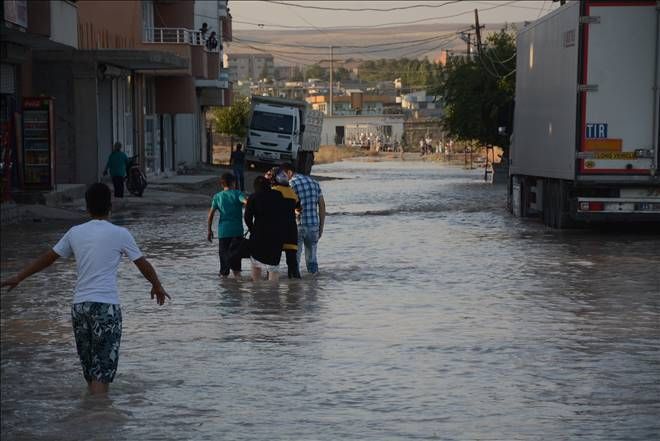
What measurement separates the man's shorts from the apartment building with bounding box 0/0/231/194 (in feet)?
66.3

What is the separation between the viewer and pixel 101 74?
44812 mm

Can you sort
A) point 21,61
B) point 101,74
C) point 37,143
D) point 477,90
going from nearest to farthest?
point 37,143 → point 21,61 → point 101,74 → point 477,90

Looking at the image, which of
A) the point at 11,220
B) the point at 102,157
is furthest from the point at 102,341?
the point at 102,157

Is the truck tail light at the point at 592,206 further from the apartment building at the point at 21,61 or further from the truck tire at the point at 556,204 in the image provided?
the apartment building at the point at 21,61

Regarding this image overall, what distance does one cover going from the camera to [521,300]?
16328mm

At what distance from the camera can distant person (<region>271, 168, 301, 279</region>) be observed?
17.9 metres

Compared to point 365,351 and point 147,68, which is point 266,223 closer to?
point 365,351

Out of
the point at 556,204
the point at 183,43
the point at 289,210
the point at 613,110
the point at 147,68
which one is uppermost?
the point at 183,43

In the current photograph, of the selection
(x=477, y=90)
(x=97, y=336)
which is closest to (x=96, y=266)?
(x=97, y=336)

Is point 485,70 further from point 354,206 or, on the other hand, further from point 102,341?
point 102,341

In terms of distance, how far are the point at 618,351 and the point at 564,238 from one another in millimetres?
13743

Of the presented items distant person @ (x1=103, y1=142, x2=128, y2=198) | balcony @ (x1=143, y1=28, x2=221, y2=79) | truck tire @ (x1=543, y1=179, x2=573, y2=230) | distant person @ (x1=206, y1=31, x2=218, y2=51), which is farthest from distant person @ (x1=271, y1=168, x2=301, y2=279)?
distant person @ (x1=206, y1=31, x2=218, y2=51)

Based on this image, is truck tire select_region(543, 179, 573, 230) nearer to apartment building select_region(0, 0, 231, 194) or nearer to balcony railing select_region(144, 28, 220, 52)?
apartment building select_region(0, 0, 231, 194)

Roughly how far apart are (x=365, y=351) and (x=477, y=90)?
56374 mm
